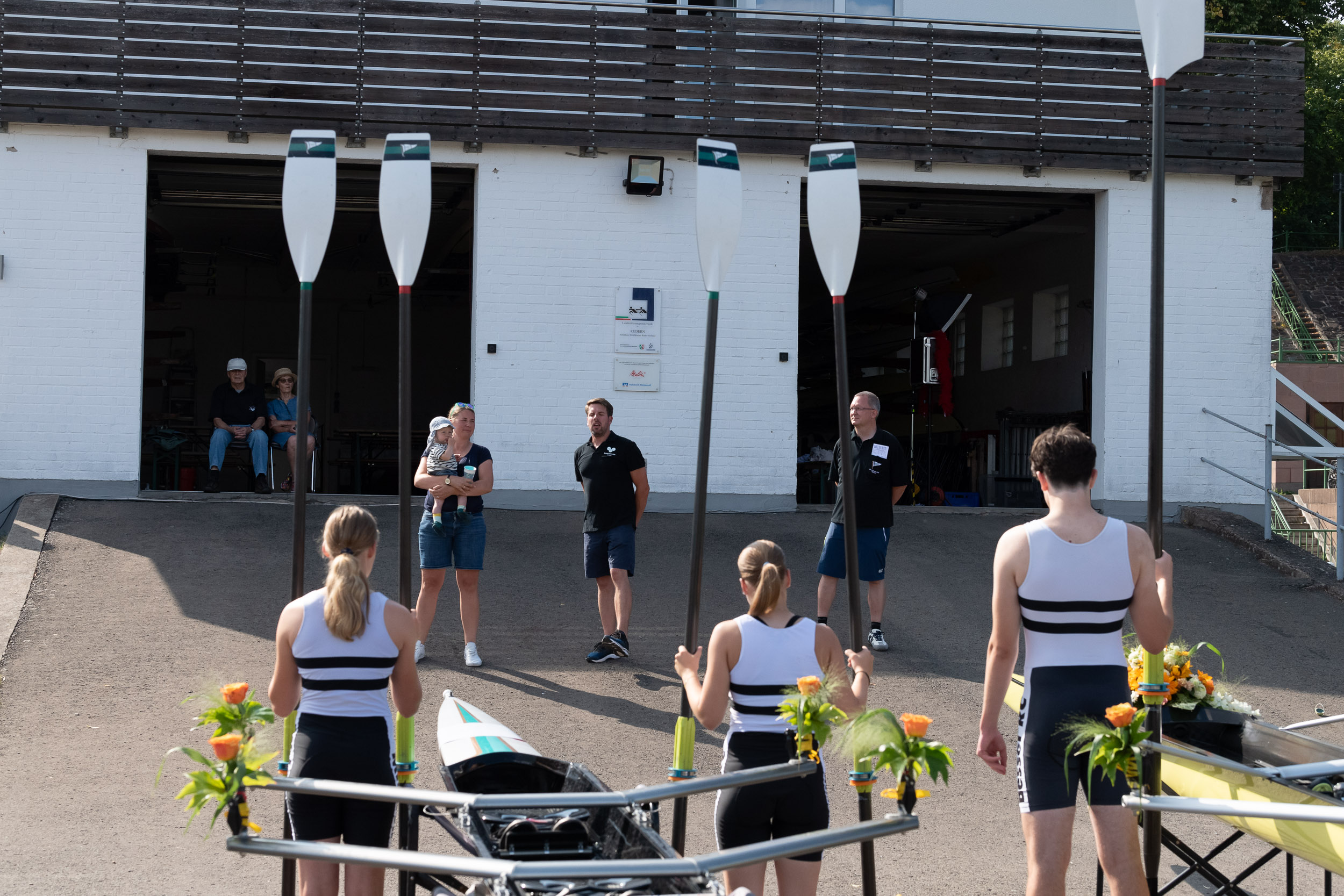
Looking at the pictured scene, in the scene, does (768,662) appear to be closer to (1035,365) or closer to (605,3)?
(605,3)

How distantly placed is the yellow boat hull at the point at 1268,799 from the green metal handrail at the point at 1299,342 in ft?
65.0

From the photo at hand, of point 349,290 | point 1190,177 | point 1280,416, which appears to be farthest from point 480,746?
point 349,290

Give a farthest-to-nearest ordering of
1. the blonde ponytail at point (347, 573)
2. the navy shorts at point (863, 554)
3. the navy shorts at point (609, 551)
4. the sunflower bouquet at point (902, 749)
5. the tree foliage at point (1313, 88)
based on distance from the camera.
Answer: the tree foliage at point (1313, 88)
the navy shorts at point (863, 554)
the navy shorts at point (609, 551)
the blonde ponytail at point (347, 573)
the sunflower bouquet at point (902, 749)

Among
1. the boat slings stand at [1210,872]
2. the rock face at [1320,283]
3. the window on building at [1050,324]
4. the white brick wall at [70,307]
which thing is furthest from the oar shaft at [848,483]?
the rock face at [1320,283]

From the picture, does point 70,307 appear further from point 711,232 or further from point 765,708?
point 765,708

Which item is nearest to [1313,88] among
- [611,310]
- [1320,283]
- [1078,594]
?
[1320,283]

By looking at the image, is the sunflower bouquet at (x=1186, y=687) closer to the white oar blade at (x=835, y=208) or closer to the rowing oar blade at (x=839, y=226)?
the rowing oar blade at (x=839, y=226)

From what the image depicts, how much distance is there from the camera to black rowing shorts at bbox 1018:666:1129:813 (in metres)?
3.31

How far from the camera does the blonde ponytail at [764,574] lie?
3.58m

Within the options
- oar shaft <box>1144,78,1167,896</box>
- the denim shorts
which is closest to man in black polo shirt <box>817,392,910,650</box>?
the denim shorts

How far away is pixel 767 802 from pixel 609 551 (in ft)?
12.5

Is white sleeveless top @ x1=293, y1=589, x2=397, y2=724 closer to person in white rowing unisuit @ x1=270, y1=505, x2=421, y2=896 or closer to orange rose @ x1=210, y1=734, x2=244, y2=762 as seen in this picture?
person in white rowing unisuit @ x1=270, y1=505, x2=421, y2=896

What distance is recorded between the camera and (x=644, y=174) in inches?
434

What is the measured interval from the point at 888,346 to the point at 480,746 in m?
15.7
